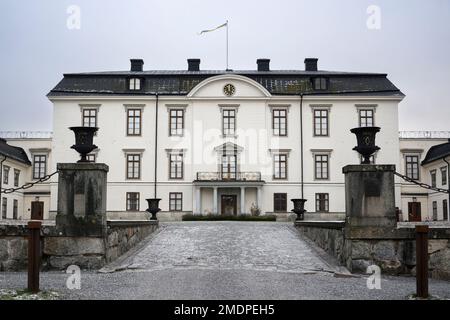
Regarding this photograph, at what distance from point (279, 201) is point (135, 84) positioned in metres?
11.1

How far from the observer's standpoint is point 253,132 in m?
36.5

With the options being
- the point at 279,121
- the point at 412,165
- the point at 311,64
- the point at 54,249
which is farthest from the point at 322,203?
the point at 54,249

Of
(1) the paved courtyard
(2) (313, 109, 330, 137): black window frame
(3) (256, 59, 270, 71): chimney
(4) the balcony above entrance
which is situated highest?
(3) (256, 59, 270, 71): chimney

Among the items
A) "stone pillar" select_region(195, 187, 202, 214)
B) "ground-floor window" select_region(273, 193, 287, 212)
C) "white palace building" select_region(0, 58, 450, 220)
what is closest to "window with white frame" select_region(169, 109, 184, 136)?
"white palace building" select_region(0, 58, 450, 220)

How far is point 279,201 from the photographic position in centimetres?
3575

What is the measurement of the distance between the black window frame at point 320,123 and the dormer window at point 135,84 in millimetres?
10663

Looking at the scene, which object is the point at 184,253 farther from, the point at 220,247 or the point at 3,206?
the point at 3,206

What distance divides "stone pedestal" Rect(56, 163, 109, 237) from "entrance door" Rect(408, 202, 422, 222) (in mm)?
31665

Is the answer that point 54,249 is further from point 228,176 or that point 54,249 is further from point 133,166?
point 133,166

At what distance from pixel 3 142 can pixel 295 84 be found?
64.8 feet

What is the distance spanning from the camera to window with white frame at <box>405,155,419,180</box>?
42.0 metres

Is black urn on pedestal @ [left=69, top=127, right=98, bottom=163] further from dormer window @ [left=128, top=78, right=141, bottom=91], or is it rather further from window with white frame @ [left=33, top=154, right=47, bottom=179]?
window with white frame @ [left=33, top=154, right=47, bottom=179]
